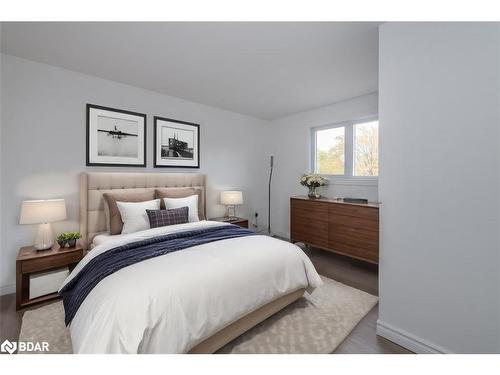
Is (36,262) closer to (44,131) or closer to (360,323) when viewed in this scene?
(44,131)

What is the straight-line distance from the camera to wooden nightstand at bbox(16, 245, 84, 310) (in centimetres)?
204

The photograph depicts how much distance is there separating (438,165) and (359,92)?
88.8 inches

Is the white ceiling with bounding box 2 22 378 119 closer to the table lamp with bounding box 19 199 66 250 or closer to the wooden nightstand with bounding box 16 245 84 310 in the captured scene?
the table lamp with bounding box 19 199 66 250

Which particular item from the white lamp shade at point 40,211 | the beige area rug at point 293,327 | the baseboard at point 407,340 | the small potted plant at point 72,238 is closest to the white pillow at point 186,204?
the small potted plant at point 72,238

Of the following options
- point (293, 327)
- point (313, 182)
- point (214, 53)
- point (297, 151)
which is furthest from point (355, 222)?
point (214, 53)

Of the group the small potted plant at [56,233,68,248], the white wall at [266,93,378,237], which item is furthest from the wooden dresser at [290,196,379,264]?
the small potted plant at [56,233,68,248]

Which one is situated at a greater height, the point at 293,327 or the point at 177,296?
the point at 177,296

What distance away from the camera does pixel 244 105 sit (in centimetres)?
391

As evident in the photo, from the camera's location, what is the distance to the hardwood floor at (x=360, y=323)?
5.37ft

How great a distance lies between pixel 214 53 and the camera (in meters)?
2.23

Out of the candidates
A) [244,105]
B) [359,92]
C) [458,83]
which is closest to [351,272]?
[458,83]

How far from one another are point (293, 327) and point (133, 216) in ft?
6.80

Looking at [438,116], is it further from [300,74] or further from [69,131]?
[69,131]
